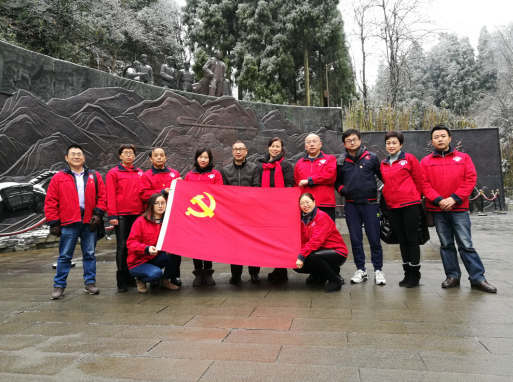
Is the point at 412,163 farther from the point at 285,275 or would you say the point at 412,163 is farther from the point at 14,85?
the point at 14,85

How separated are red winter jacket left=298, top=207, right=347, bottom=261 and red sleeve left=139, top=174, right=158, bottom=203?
177cm

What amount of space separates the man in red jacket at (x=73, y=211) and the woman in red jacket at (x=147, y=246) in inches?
18.2

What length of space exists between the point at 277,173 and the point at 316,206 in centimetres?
63

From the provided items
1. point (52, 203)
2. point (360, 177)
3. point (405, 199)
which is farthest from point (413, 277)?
point (52, 203)

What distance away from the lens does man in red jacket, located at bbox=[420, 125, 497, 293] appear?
13.7 ft

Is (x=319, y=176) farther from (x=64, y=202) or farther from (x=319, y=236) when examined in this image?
(x=64, y=202)

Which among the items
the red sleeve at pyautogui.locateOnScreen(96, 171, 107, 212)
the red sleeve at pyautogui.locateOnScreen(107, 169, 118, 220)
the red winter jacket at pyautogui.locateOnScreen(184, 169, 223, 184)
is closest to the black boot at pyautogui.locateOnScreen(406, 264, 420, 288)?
the red winter jacket at pyautogui.locateOnScreen(184, 169, 223, 184)

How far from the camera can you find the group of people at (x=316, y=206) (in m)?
4.23

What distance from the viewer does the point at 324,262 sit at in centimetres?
425

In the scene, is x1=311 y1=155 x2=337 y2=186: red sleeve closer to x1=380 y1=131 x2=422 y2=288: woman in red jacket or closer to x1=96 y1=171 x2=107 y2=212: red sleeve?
x1=380 y1=131 x2=422 y2=288: woman in red jacket

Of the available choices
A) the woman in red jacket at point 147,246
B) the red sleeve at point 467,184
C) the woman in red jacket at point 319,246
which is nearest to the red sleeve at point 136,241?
the woman in red jacket at point 147,246

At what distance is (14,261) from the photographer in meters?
7.05

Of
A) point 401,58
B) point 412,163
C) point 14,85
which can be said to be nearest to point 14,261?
point 14,85

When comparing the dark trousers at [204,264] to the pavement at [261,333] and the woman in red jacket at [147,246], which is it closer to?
the pavement at [261,333]
